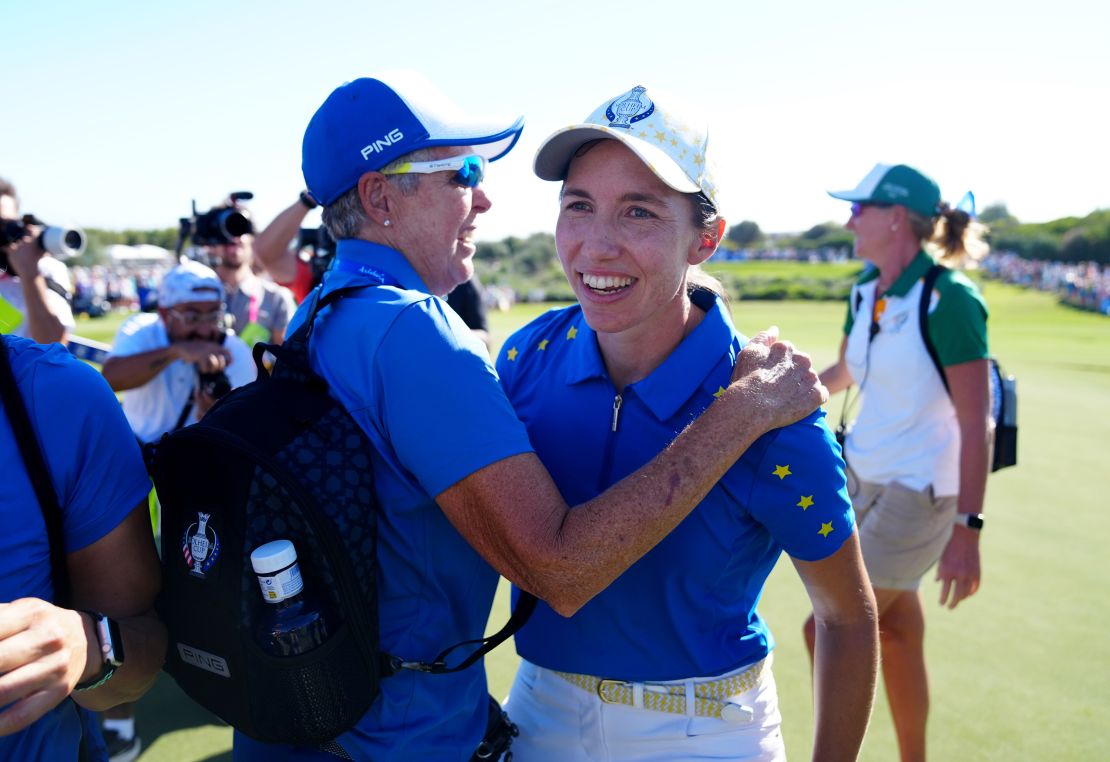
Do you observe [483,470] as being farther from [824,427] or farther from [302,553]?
[824,427]

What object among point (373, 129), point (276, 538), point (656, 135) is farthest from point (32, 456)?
point (656, 135)

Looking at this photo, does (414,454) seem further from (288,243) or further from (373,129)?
(288,243)

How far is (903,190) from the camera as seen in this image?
13.5 ft

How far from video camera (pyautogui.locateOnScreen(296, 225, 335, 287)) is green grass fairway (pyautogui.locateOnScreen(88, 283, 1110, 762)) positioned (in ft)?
7.43

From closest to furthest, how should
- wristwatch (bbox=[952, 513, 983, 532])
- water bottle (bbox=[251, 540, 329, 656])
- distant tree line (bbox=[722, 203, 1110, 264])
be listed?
water bottle (bbox=[251, 540, 329, 656]), wristwatch (bbox=[952, 513, 983, 532]), distant tree line (bbox=[722, 203, 1110, 264])

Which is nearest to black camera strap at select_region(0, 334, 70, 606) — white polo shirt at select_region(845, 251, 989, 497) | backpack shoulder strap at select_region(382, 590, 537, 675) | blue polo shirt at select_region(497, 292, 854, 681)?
backpack shoulder strap at select_region(382, 590, 537, 675)

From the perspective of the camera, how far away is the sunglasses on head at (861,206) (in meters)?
4.14

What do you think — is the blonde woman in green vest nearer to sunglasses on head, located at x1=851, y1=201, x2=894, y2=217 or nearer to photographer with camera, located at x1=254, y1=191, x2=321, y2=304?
sunglasses on head, located at x1=851, y1=201, x2=894, y2=217

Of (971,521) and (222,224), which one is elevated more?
(222,224)

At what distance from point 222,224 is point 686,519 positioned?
4.25 meters

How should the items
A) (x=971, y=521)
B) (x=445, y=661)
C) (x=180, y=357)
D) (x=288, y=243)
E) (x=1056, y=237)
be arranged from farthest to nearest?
(x=1056, y=237) < (x=288, y=243) < (x=180, y=357) < (x=971, y=521) < (x=445, y=661)

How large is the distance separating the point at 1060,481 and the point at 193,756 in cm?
762

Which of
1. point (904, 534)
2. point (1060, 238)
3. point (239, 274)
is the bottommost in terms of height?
point (1060, 238)

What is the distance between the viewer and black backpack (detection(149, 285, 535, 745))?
5.21 feet
